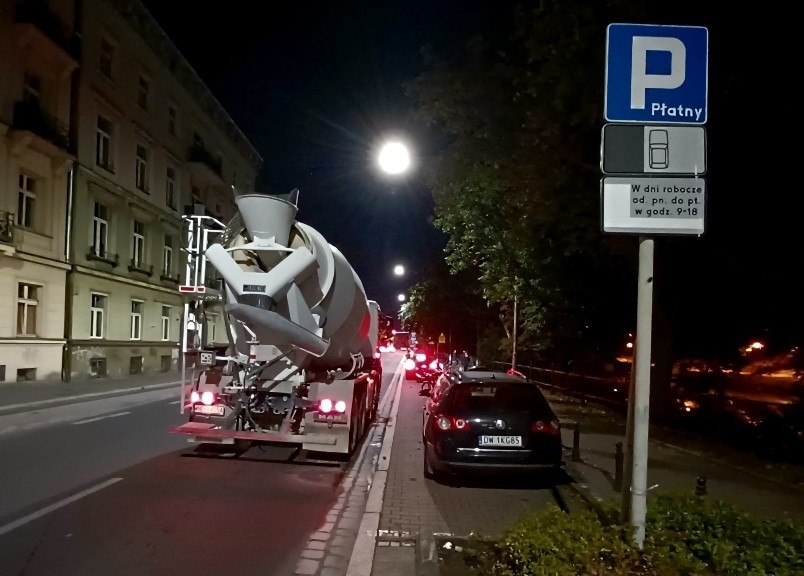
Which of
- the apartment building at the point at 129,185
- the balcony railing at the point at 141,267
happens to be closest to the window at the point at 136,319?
the apartment building at the point at 129,185

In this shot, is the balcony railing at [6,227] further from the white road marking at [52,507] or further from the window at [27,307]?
the white road marking at [52,507]

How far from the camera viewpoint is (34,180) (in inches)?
950

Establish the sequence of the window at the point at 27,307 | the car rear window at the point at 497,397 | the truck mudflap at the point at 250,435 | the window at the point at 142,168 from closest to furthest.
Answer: the car rear window at the point at 497,397, the truck mudflap at the point at 250,435, the window at the point at 27,307, the window at the point at 142,168

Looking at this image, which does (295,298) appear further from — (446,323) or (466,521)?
(446,323)

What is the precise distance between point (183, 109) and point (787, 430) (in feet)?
108

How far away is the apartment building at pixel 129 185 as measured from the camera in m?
26.2

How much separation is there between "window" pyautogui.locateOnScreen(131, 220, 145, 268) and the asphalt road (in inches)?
764

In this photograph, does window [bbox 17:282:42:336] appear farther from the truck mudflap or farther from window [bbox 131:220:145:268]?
the truck mudflap

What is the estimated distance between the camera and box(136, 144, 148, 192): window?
104 ft

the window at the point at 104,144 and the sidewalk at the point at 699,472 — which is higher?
the window at the point at 104,144

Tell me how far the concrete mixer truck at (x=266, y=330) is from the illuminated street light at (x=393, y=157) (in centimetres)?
172

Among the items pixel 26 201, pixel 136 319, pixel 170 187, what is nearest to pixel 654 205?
pixel 26 201

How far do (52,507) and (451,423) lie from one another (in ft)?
15.1

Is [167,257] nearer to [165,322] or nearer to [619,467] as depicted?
[165,322]
